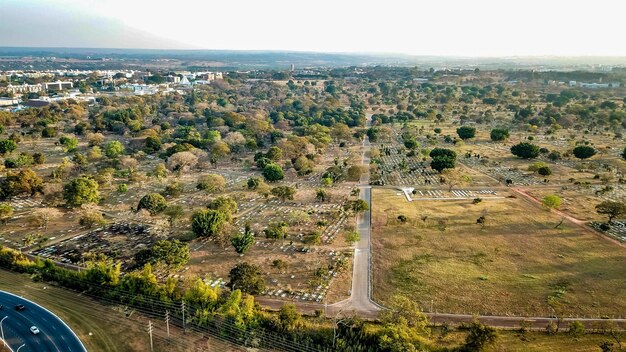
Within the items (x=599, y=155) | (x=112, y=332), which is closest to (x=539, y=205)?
(x=599, y=155)

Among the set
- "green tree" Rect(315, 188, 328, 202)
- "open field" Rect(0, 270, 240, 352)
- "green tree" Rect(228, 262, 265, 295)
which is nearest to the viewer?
"open field" Rect(0, 270, 240, 352)

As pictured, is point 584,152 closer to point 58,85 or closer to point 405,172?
point 405,172

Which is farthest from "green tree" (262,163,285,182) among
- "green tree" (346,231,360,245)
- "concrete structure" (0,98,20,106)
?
"concrete structure" (0,98,20,106)

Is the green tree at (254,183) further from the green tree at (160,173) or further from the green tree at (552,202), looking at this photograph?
the green tree at (552,202)

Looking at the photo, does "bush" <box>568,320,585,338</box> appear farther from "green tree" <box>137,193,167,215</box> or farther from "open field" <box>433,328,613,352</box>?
"green tree" <box>137,193,167,215</box>

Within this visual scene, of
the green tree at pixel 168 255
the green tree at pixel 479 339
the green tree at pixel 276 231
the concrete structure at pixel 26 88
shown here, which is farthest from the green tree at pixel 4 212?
the concrete structure at pixel 26 88

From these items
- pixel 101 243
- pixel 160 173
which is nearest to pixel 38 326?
pixel 101 243
